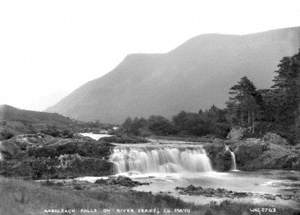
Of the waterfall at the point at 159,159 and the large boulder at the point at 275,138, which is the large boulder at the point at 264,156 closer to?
the waterfall at the point at 159,159

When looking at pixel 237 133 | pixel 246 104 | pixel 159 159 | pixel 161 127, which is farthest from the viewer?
pixel 161 127

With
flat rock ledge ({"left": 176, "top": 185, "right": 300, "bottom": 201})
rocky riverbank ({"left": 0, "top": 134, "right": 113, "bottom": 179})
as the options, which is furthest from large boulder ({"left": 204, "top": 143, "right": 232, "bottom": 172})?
flat rock ledge ({"left": 176, "top": 185, "right": 300, "bottom": 201})

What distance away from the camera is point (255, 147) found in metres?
45.5

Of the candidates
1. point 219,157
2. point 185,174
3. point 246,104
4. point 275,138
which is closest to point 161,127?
point 246,104

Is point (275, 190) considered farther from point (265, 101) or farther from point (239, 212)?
point (265, 101)

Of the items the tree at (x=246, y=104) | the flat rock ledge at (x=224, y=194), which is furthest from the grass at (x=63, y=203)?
the tree at (x=246, y=104)

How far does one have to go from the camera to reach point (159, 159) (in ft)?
133

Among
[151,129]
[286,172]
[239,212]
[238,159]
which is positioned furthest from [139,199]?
[151,129]

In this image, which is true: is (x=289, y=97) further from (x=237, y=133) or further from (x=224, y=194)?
(x=224, y=194)

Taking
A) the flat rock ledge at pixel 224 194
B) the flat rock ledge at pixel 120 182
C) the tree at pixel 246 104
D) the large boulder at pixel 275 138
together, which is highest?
the tree at pixel 246 104

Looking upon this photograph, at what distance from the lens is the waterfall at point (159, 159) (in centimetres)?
3856

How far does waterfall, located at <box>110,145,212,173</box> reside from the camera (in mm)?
38562

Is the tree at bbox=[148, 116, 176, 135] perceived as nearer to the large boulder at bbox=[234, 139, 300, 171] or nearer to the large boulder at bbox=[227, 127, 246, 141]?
the large boulder at bbox=[227, 127, 246, 141]

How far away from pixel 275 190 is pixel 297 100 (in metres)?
43.4
